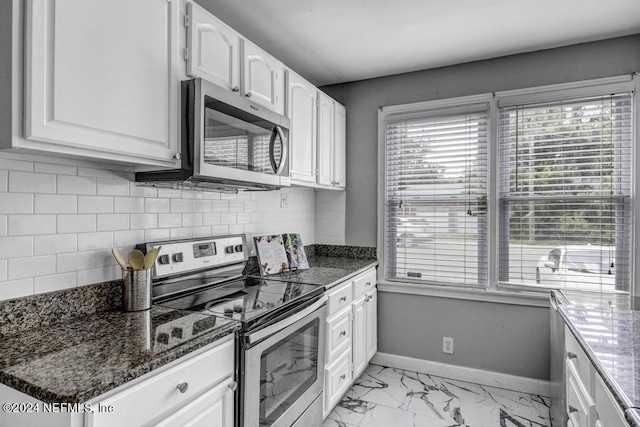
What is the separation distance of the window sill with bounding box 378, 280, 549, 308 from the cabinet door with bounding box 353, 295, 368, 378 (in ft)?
1.35

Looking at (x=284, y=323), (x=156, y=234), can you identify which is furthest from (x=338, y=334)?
(x=156, y=234)

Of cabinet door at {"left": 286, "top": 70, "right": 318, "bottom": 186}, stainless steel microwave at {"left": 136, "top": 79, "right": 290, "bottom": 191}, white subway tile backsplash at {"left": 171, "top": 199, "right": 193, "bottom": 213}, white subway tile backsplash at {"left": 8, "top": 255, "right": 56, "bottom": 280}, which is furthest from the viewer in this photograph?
cabinet door at {"left": 286, "top": 70, "right": 318, "bottom": 186}

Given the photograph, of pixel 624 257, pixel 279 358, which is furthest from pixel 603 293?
pixel 279 358

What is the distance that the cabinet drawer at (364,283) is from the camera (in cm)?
260

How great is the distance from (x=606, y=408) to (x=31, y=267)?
1.90 m

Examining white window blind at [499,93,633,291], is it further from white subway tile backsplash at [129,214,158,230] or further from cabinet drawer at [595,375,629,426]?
white subway tile backsplash at [129,214,158,230]

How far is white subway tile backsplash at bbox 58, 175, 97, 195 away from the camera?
1.39 m

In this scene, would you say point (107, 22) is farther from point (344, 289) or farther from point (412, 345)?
point (412, 345)

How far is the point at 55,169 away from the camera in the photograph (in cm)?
137

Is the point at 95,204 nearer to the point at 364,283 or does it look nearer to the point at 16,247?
the point at 16,247

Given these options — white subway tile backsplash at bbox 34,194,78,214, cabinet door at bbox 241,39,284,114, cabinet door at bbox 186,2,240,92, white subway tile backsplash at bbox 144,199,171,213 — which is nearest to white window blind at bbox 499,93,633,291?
cabinet door at bbox 241,39,284,114

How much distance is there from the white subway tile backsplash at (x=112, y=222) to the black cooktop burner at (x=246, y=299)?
395 mm

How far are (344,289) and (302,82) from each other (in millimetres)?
1411

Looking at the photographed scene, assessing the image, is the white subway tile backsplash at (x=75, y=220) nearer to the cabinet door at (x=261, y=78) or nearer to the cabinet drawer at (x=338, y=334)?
the cabinet door at (x=261, y=78)
